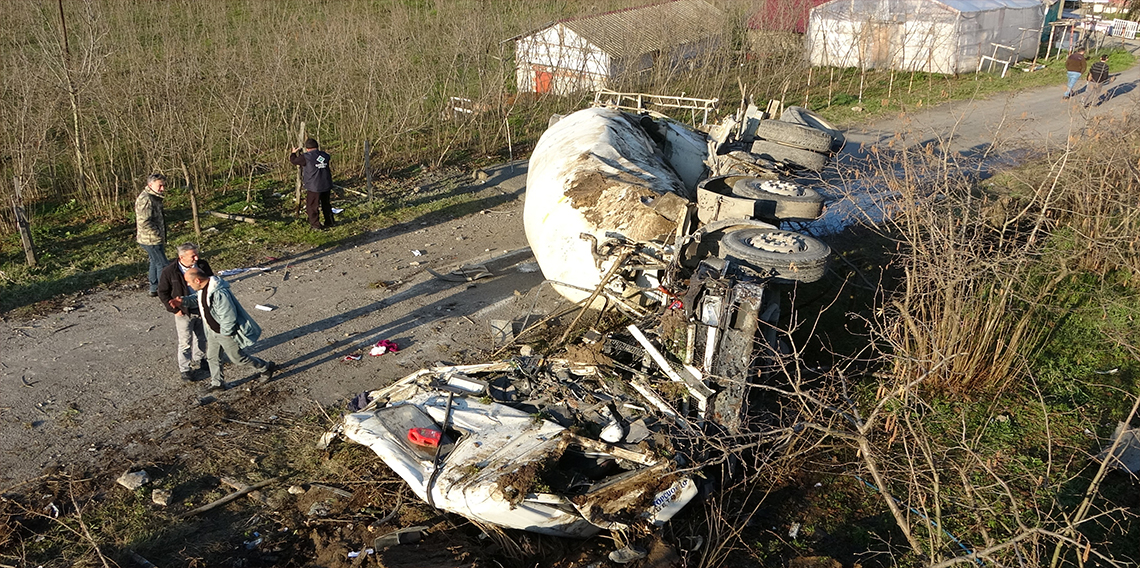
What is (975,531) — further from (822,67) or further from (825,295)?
(822,67)

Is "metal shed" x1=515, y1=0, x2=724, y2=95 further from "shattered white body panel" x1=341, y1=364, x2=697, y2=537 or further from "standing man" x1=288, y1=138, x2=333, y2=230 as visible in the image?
"shattered white body panel" x1=341, y1=364, x2=697, y2=537

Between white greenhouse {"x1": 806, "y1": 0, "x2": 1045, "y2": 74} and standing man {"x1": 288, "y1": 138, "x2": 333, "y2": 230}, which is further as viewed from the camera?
white greenhouse {"x1": 806, "y1": 0, "x2": 1045, "y2": 74}

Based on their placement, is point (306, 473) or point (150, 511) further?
point (306, 473)

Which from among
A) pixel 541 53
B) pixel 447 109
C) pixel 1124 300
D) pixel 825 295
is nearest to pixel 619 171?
pixel 825 295

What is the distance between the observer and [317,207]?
37.8ft

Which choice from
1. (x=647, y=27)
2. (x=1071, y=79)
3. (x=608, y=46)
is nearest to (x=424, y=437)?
(x=608, y=46)

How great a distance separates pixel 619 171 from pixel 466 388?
136 inches

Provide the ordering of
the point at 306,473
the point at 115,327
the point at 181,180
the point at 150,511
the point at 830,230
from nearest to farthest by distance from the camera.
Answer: the point at 150,511 < the point at 306,473 < the point at 115,327 < the point at 830,230 < the point at 181,180

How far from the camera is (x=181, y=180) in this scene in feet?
43.0

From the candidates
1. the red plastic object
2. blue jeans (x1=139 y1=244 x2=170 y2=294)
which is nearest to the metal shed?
blue jeans (x1=139 y1=244 x2=170 y2=294)

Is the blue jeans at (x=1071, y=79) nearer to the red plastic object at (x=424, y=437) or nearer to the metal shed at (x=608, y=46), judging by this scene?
the metal shed at (x=608, y=46)

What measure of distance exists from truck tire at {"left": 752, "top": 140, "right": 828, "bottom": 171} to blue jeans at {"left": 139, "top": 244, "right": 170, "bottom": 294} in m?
7.20

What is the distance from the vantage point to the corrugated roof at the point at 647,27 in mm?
17938

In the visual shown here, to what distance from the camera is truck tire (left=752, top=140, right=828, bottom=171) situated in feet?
33.6
